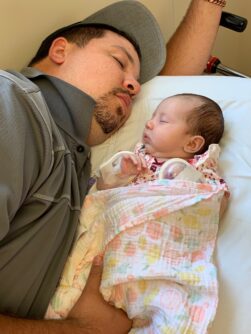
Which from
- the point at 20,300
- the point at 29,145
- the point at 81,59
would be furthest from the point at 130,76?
the point at 20,300

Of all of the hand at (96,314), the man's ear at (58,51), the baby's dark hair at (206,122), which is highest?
the man's ear at (58,51)

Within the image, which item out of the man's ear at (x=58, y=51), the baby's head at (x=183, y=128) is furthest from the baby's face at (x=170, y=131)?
the man's ear at (x=58, y=51)

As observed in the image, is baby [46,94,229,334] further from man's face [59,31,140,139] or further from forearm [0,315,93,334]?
man's face [59,31,140,139]

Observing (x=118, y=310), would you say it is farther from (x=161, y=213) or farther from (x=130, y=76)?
(x=130, y=76)

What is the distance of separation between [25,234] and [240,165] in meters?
0.63

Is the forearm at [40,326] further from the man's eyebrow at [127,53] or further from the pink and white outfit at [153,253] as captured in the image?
the man's eyebrow at [127,53]

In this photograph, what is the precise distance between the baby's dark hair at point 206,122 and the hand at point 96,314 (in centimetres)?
50

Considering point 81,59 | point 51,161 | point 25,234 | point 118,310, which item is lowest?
point 118,310

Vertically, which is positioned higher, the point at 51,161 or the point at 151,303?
the point at 51,161

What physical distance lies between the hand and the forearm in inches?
0.6

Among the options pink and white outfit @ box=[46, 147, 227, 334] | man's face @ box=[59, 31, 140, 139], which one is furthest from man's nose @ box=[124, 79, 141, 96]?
pink and white outfit @ box=[46, 147, 227, 334]

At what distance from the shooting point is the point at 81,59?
1.38 meters

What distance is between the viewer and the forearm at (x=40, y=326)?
88 cm

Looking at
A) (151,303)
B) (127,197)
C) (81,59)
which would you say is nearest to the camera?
(151,303)
